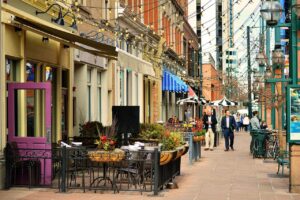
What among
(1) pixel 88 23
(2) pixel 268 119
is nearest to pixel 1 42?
(1) pixel 88 23

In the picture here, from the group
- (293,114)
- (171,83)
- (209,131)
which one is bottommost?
(209,131)

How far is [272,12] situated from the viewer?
12641 mm

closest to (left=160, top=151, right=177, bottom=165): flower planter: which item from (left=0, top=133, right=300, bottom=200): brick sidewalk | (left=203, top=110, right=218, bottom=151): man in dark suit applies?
(left=0, top=133, right=300, bottom=200): brick sidewalk

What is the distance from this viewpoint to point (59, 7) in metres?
16.5

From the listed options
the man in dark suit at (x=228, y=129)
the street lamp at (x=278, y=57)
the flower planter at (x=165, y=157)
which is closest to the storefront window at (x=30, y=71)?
the flower planter at (x=165, y=157)

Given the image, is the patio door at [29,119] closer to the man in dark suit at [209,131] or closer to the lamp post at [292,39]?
the lamp post at [292,39]

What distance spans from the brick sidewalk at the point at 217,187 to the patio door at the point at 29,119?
2.50 feet

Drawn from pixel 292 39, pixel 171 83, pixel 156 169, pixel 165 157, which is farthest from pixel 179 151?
pixel 171 83

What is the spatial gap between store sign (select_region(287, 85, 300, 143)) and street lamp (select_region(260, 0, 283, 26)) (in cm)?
152

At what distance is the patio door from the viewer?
1285 centimetres

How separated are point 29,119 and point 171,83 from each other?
2790 centimetres

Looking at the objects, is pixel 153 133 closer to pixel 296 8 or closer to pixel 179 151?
pixel 179 151

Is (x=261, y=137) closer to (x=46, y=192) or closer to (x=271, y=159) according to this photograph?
(x=271, y=159)

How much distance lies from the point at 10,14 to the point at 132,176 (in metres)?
4.40
